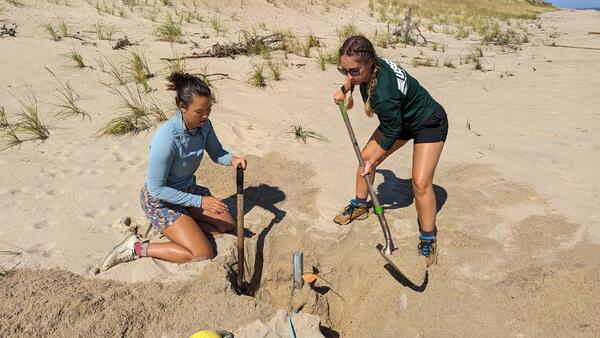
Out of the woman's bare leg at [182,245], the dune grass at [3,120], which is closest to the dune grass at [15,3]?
the dune grass at [3,120]

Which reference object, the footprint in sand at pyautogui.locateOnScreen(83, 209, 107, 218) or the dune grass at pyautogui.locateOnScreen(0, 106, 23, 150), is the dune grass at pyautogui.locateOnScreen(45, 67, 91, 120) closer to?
the dune grass at pyautogui.locateOnScreen(0, 106, 23, 150)

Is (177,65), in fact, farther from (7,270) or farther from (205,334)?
(205,334)

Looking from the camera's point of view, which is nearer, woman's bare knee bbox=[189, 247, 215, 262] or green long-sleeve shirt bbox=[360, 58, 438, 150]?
green long-sleeve shirt bbox=[360, 58, 438, 150]

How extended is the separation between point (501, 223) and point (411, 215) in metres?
0.65

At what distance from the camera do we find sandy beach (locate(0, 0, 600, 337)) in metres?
2.46

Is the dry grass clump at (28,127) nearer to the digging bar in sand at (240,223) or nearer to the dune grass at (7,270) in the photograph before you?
the dune grass at (7,270)

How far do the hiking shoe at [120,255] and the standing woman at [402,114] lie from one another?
1.55m

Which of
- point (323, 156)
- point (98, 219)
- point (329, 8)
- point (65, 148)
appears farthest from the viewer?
point (329, 8)

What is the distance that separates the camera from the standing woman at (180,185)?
2508mm

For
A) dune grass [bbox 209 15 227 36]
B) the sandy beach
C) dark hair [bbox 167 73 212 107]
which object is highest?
dark hair [bbox 167 73 212 107]

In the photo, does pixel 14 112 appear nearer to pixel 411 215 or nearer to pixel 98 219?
pixel 98 219

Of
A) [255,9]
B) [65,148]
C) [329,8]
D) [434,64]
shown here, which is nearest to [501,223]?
[65,148]

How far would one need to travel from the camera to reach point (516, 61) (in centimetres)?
863

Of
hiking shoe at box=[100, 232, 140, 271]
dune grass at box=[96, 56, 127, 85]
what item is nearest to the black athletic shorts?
hiking shoe at box=[100, 232, 140, 271]
